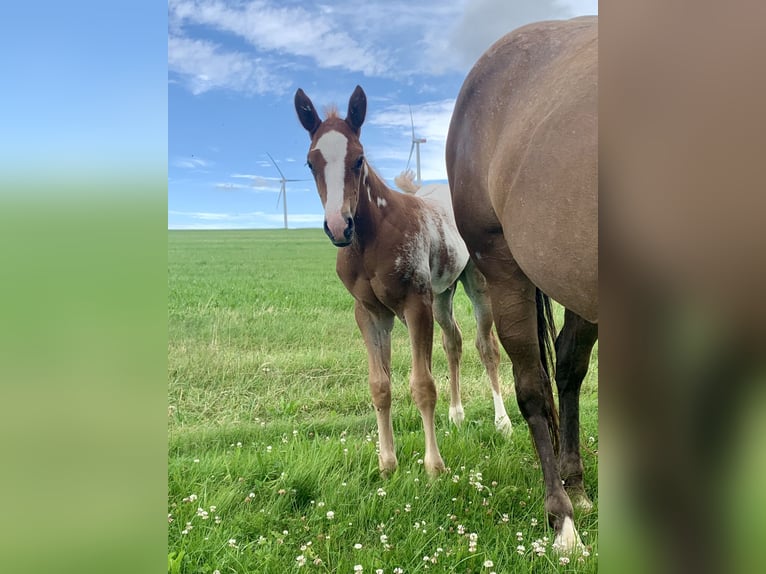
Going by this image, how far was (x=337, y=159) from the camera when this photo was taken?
2445 mm

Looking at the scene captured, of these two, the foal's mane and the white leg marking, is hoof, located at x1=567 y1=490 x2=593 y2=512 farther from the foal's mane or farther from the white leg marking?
the foal's mane

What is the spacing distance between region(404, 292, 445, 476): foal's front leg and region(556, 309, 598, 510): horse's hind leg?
0.68 metres

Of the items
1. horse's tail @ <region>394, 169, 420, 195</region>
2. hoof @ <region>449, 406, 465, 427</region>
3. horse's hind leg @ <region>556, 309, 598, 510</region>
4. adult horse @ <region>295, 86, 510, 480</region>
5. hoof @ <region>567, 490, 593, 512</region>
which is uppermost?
horse's tail @ <region>394, 169, 420, 195</region>

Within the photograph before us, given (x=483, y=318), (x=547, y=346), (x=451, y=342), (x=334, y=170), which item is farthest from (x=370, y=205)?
(x=483, y=318)

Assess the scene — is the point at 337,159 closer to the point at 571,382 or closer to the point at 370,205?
the point at 370,205

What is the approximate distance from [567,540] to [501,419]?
1583 mm

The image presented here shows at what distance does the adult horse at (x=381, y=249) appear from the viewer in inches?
96.6

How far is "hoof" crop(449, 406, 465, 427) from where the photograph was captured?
3.65 m

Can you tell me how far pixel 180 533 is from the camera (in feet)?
6.23

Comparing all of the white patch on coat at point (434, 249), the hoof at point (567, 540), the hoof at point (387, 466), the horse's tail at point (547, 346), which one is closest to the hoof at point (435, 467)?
the hoof at point (387, 466)

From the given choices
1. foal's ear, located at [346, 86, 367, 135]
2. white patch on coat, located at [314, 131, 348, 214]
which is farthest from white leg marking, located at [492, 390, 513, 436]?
foal's ear, located at [346, 86, 367, 135]
